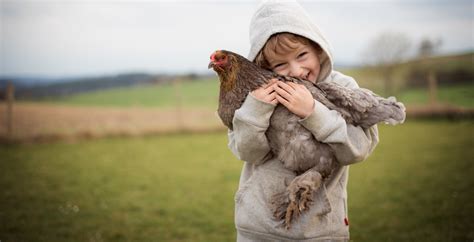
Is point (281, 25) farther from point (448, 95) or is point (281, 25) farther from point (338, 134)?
point (448, 95)

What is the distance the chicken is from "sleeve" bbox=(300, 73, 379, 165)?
0.17ft

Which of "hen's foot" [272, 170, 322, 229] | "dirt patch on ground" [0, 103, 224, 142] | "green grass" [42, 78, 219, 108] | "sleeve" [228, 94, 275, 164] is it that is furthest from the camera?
→ "green grass" [42, 78, 219, 108]

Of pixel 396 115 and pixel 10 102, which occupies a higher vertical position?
pixel 396 115

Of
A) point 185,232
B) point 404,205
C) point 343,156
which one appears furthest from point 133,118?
point 343,156

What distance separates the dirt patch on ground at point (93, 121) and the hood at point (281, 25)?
12197 mm

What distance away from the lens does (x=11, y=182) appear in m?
7.96

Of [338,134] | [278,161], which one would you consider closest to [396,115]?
[338,134]

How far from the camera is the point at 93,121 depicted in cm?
1408

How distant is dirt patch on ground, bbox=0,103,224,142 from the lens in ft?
41.1

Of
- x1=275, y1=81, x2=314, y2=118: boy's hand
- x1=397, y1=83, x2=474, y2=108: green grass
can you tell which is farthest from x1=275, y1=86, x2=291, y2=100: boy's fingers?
x1=397, y1=83, x2=474, y2=108: green grass

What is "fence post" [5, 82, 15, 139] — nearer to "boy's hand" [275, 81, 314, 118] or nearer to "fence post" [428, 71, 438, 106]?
"boy's hand" [275, 81, 314, 118]

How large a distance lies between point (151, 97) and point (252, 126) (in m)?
21.8

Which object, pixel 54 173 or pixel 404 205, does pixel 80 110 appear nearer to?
pixel 54 173

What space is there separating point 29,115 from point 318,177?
13.5 meters
